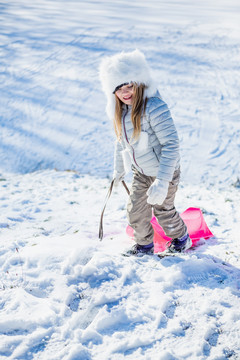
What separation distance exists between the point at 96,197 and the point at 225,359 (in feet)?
12.1

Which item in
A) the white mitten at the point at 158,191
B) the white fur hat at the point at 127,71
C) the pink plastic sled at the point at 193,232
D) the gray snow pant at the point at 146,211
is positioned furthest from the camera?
the pink plastic sled at the point at 193,232

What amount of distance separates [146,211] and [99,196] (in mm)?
2418

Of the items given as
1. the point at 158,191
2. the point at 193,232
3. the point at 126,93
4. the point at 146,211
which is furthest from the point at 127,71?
the point at 193,232

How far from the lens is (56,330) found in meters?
1.94

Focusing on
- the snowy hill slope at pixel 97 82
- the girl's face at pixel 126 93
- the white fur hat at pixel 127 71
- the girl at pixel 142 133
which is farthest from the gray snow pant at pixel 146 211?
the snowy hill slope at pixel 97 82

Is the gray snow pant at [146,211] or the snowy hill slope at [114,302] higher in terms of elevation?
the gray snow pant at [146,211]

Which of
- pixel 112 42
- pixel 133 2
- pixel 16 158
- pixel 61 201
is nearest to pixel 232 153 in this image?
pixel 61 201

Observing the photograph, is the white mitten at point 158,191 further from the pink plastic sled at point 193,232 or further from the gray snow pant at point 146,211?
the pink plastic sled at point 193,232

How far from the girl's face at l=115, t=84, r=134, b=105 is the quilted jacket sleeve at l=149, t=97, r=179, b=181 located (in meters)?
0.17

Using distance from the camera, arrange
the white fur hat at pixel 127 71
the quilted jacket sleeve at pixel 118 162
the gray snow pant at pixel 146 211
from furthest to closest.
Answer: the quilted jacket sleeve at pixel 118 162 < the gray snow pant at pixel 146 211 < the white fur hat at pixel 127 71

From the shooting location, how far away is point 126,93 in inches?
97.8

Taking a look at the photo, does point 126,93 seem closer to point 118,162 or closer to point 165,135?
point 165,135

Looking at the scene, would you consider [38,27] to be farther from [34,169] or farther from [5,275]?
[5,275]

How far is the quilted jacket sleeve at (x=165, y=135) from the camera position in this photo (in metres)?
2.47
